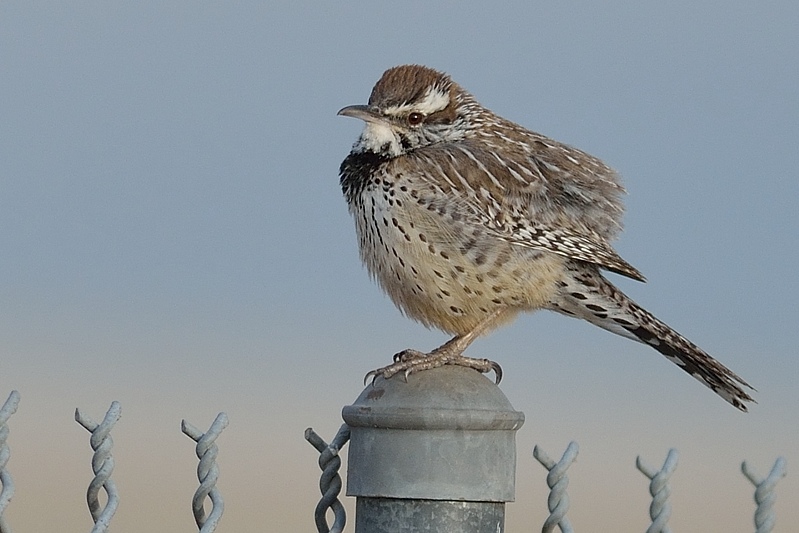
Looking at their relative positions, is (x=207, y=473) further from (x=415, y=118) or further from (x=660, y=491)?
(x=415, y=118)

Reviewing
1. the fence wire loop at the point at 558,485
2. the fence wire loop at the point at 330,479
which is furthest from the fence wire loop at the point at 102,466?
the fence wire loop at the point at 558,485

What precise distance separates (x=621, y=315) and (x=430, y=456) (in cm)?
200

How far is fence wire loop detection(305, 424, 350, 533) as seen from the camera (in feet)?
7.80

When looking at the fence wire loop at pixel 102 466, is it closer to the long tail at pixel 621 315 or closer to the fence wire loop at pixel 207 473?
the fence wire loop at pixel 207 473

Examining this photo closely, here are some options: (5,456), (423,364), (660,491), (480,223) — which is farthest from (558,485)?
(480,223)

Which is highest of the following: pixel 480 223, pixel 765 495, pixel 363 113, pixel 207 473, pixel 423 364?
pixel 363 113

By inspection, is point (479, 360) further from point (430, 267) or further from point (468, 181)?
point (468, 181)

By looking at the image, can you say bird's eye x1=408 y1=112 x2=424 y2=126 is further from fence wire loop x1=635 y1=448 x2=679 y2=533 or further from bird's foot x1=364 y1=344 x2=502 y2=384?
fence wire loop x1=635 y1=448 x2=679 y2=533

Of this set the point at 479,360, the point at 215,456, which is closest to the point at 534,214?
the point at 479,360

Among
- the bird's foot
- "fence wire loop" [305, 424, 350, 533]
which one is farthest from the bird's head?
"fence wire loop" [305, 424, 350, 533]

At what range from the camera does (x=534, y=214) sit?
3.96m

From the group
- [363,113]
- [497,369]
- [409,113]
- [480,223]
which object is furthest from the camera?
[409,113]

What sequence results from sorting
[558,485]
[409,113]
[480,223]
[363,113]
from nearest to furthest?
[558,485] → [480,223] → [363,113] → [409,113]

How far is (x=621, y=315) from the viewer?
4.08 m
